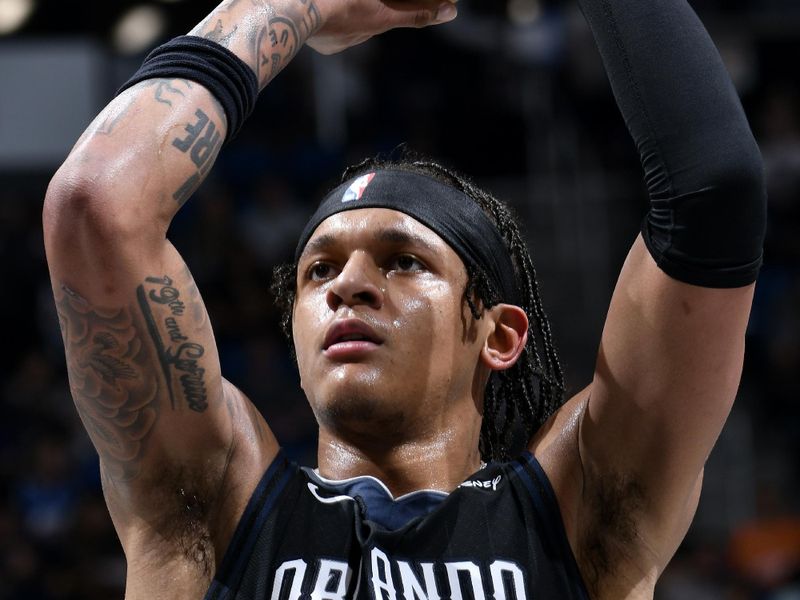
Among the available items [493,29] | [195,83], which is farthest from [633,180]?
[195,83]

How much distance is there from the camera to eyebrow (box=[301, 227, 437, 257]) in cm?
279

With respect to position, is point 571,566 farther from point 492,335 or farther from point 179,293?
point 179,293

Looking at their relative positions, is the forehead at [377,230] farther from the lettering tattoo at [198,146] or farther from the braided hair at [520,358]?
the lettering tattoo at [198,146]

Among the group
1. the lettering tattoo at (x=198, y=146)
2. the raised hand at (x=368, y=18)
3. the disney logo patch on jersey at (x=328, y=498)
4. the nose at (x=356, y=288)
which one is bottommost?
the disney logo patch on jersey at (x=328, y=498)

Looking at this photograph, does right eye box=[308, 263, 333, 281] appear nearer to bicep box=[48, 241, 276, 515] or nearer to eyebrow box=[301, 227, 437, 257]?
eyebrow box=[301, 227, 437, 257]

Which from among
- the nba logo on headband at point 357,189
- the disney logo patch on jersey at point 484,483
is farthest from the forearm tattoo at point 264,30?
the disney logo patch on jersey at point 484,483

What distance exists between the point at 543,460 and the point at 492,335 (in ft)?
1.28

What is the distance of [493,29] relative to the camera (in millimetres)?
9820

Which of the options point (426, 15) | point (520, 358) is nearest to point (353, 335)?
point (520, 358)

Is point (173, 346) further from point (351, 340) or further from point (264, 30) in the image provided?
point (264, 30)

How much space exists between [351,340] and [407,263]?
0.25 metres

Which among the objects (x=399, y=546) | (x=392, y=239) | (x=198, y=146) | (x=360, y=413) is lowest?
(x=399, y=546)

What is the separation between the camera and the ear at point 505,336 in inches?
115

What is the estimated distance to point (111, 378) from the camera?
231cm
